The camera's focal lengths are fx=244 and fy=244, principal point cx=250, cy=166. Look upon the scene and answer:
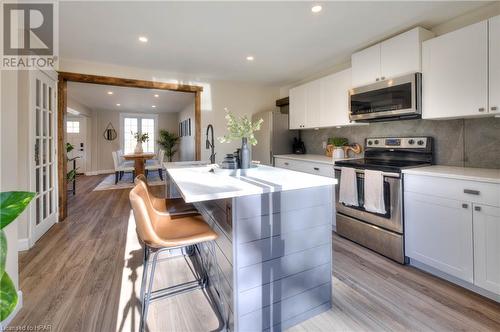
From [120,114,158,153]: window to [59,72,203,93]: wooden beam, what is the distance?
19.5 feet

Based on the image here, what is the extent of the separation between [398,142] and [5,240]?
10.8 ft

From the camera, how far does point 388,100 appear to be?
2.65 metres

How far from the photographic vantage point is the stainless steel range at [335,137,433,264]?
2.33 metres

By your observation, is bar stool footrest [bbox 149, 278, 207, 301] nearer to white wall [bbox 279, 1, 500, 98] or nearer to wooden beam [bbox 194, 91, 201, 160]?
wooden beam [bbox 194, 91, 201, 160]

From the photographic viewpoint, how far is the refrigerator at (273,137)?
4387mm

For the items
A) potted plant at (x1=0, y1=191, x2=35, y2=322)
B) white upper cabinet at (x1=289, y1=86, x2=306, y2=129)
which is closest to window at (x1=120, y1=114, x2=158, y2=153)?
white upper cabinet at (x1=289, y1=86, x2=306, y2=129)

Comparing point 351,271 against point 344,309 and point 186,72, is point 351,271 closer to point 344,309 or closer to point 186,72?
point 344,309

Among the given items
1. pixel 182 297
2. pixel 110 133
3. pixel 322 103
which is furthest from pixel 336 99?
pixel 110 133

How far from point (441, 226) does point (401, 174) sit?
52 centimetres

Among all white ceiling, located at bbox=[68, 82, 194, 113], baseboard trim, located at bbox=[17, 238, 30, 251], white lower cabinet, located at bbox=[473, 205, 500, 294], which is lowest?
baseboard trim, located at bbox=[17, 238, 30, 251]

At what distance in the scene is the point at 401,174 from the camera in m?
2.29

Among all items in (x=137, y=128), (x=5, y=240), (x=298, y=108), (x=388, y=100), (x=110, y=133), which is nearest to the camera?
(x=5, y=240)

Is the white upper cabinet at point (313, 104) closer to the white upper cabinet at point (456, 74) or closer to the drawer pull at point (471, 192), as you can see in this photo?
the white upper cabinet at point (456, 74)

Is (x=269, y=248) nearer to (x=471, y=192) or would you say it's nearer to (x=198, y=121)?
(x=471, y=192)
